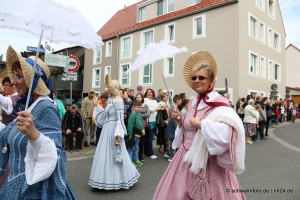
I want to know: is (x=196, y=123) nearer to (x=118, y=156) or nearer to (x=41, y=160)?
(x=41, y=160)

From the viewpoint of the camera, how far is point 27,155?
6.22 ft

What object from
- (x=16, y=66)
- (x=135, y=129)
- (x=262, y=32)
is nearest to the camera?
(x=16, y=66)

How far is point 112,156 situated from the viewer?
4.71 m

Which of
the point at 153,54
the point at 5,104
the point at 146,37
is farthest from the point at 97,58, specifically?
the point at 5,104

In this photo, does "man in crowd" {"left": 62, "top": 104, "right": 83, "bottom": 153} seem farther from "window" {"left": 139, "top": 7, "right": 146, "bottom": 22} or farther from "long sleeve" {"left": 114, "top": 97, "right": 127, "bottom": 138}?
"window" {"left": 139, "top": 7, "right": 146, "bottom": 22}

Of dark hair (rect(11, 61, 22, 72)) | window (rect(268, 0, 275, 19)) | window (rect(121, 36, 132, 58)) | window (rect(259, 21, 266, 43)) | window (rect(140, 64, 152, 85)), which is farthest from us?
window (rect(121, 36, 132, 58))

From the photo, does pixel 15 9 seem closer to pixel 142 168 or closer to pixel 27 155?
pixel 27 155

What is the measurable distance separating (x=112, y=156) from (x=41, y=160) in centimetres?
294

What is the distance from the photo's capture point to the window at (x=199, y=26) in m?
19.5

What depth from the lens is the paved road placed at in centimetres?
461

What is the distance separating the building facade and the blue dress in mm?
12133

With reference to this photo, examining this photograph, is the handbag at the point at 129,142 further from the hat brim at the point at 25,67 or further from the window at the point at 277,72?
the window at the point at 277,72

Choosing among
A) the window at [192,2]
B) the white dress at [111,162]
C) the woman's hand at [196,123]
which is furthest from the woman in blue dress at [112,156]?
the window at [192,2]

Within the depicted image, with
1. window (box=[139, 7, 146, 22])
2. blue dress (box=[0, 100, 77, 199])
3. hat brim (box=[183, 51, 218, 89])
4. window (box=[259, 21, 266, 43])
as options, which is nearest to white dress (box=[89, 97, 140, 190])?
hat brim (box=[183, 51, 218, 89])
